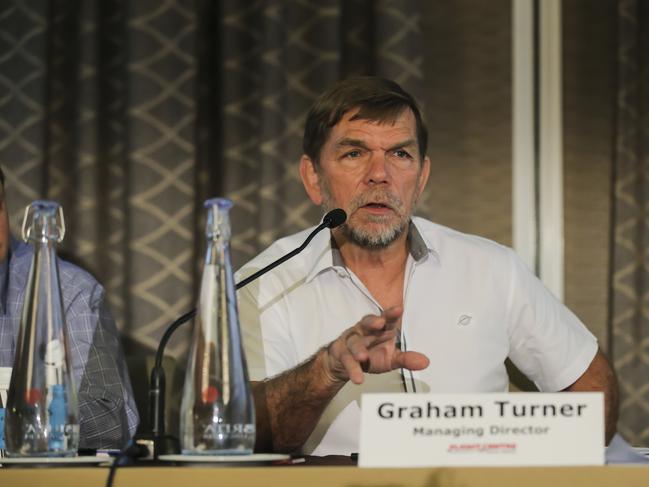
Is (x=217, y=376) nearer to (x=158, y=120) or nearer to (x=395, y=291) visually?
(x=395, y=291)

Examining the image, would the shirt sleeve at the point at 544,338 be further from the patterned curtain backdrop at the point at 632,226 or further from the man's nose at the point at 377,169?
the patterned curtain backdrop at the point at 632,226

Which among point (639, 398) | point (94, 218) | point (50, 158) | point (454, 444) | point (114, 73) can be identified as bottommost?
point (454, 444)

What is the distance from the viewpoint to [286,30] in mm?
2738

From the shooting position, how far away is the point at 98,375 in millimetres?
1963

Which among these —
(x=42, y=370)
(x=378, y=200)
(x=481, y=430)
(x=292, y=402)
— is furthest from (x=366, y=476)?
(x=378, y=200)

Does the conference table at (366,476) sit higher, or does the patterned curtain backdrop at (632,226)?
the patterned curtain backdrop at (632,226)

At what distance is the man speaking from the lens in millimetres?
1742

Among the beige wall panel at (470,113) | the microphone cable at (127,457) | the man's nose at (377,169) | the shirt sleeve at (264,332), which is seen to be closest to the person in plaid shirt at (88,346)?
the shirt sleeve at (264,332)

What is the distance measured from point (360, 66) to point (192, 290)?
2.57 ft

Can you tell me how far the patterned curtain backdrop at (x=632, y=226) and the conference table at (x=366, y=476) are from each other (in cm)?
207

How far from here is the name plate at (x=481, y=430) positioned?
0.86 m

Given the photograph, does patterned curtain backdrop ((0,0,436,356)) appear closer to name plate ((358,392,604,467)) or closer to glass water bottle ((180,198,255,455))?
glass water bottle ((180,198,255,455))

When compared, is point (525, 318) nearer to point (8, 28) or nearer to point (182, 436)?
point (182, 436)

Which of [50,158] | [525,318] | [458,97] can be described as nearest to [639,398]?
[458,97]
